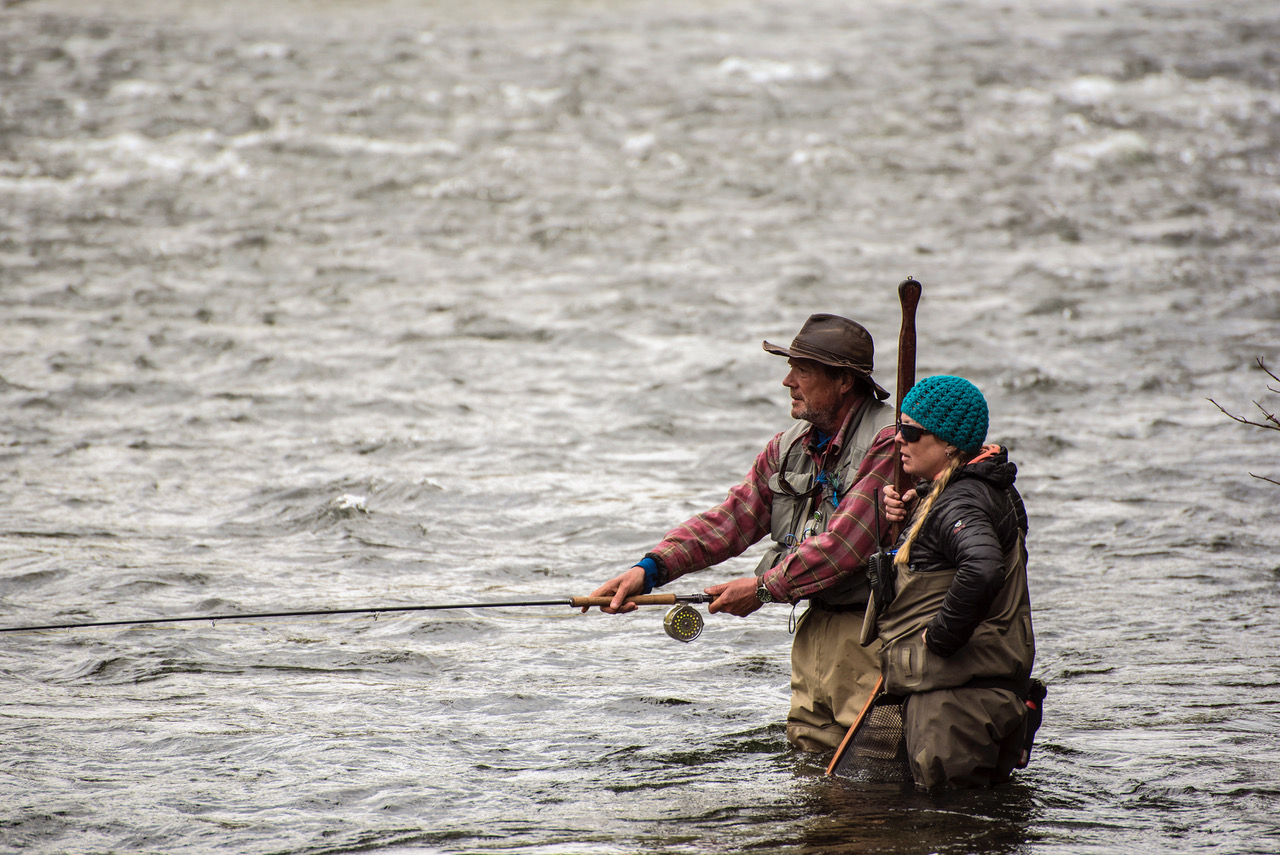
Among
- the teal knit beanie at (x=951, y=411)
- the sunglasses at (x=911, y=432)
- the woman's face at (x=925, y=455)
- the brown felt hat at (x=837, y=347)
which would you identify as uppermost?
the brown felt hat at (x=837, y=347)

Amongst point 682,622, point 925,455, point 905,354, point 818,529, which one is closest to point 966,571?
point 925,455

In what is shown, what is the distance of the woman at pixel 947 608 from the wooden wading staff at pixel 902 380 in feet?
0.63

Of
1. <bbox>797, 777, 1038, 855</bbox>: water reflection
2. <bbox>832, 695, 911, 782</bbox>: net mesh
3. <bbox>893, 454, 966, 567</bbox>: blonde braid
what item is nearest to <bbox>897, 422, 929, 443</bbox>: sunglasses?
<bbox>893, 454, 966, 567</bbox>: blonde braid

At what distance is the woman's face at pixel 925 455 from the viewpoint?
4.65 meters

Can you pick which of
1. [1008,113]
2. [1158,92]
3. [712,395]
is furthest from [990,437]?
[1158,92]

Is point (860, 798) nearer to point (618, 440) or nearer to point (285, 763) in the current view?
point (285, 763)

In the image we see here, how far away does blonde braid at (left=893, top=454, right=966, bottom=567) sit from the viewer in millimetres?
4645

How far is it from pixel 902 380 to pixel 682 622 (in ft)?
4.27

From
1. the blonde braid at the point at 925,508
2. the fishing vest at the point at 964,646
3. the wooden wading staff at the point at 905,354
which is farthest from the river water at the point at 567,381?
the wooden wading staff at the point at 905,354

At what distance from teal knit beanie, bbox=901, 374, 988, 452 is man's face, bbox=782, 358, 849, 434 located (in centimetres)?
52

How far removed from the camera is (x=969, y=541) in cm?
442

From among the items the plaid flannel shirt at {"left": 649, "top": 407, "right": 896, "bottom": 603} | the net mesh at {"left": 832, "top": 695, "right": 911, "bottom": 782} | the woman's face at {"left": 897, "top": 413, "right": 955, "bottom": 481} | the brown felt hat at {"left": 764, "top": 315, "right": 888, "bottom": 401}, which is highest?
the brown felt hat at {"left": 764, "top": 315, "right": 888, "bottom": 401}

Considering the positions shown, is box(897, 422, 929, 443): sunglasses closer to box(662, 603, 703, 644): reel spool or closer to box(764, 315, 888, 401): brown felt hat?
box(764, 315, 888, 401): brown felt hat

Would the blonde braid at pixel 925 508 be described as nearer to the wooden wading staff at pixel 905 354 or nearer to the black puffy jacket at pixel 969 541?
the black puffy jacket at pixel 969 541
